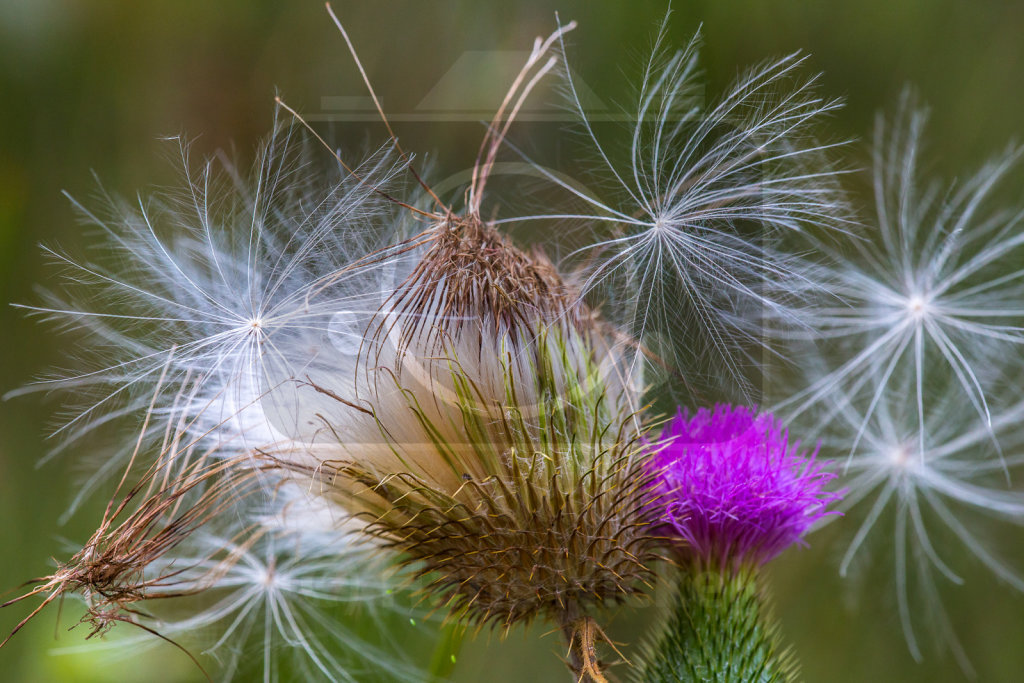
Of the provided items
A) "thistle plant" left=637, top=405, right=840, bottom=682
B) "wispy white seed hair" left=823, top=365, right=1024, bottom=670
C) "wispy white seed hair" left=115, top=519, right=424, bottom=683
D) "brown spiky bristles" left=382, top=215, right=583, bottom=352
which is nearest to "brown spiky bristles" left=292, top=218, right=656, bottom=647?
"brown spiky bristles" left=382, top=215, right=583, bottom=352

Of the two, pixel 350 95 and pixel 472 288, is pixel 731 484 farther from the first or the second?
pixel 350 95

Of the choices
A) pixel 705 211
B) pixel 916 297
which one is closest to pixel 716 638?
pixel 705 211

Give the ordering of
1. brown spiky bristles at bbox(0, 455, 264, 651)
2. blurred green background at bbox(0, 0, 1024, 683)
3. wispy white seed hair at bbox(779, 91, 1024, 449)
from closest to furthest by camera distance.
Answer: brown spiky bristles at bbox(0, 455, 264, 651) → wispy white seed hair at bbox(779, 91, 1024, 449) → blurred green background at bbox(0, 0, 1024, 683)

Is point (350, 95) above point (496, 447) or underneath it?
above

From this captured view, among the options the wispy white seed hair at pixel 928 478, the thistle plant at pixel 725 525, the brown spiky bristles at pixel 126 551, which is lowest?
the brown spiky bristles at pixel 126 551

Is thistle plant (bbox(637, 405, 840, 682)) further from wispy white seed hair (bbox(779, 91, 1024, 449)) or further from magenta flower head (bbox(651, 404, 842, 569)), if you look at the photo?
wispy white seed hair (bbox(779, 91, 1024, 449))

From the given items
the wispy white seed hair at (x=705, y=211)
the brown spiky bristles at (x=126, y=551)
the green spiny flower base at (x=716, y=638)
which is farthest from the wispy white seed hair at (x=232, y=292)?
the green spiny flower base at (x=716, y=638)

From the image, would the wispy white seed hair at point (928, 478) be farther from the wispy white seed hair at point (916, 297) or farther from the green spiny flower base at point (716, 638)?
the green spiny flower base at point (716, 638)
